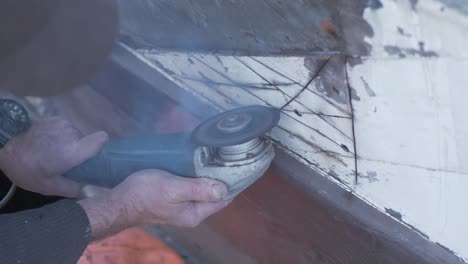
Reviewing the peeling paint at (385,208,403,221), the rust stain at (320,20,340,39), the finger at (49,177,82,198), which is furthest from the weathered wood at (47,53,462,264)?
the rust stain at (320,20,340,39)

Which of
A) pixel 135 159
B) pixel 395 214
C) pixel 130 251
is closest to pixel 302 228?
pixel 395 214

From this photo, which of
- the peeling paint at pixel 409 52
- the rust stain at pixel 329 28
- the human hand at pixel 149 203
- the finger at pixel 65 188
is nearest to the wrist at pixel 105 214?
the human hand at pixel 149 203

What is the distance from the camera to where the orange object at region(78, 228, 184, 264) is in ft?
8.76

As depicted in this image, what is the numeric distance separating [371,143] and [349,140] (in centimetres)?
7

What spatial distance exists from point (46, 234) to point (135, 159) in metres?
0.35

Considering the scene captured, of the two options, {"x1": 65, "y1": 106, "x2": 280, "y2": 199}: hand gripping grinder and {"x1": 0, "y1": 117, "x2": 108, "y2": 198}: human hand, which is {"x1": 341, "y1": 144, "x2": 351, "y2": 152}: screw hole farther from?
{"x1": 0, "y1": 117, "x2": 108, "y2": 198}: human hand

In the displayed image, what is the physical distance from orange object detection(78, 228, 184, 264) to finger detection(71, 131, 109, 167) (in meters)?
0.81

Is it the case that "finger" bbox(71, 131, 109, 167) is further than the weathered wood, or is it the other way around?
"finger" bbox(71, 131, 109, 167)

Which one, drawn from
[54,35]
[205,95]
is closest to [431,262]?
[205,95]

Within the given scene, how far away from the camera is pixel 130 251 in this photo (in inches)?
106

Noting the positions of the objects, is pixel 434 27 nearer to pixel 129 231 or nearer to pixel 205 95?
pixel 205 95

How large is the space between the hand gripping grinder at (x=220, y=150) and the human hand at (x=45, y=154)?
22 cm

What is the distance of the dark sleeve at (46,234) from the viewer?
1515 mm

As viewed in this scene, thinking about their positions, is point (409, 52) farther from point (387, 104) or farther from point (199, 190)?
point (199, 190)
